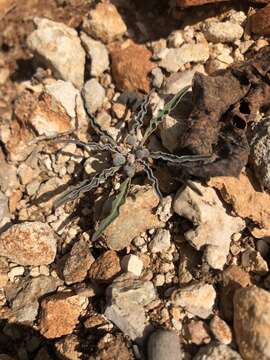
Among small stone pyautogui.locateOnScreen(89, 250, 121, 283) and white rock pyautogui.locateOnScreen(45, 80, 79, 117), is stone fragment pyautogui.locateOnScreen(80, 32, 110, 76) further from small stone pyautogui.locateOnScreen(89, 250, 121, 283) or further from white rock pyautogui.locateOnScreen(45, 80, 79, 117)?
small stone pyautogui.locateOnScreen(89, 250, 121, 283)

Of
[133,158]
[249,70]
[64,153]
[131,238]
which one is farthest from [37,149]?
[249,70]

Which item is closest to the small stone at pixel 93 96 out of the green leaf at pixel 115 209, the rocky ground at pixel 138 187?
the rocky ground at pixel 138 187

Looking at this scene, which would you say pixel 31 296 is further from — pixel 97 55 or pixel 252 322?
pixel 97 55

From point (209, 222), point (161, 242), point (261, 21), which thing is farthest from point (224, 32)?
point (161, 242)

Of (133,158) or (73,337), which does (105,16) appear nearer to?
(133,158)

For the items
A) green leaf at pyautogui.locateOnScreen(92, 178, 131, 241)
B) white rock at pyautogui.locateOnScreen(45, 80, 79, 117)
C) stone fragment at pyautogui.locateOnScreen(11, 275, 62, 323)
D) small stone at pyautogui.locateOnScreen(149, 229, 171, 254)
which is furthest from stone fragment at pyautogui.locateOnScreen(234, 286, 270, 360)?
white rock at pyautogui.locateOnScreen(45, 80, 79, 117)

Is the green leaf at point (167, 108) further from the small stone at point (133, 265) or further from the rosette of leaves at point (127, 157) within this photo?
the small stone at point (133, 265)
